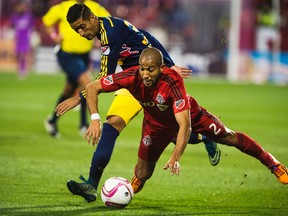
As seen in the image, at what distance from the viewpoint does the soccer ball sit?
7484 mm

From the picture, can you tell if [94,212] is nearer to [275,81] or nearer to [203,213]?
[203,213]

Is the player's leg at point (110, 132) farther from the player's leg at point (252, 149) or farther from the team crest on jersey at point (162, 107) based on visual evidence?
the player's leg at point (252, 149)

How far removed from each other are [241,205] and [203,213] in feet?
2.29

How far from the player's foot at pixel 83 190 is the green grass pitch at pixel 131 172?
0.28 feet

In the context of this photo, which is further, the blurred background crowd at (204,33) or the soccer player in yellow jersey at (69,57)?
the blurred background crowd at (204,33)

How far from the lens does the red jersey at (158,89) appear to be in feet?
24.2

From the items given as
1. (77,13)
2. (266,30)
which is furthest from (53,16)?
(266,30)

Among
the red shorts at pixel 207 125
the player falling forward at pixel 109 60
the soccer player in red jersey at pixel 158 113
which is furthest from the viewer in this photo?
the red shorts at pixel 207 125

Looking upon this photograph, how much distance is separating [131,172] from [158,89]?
118 inches

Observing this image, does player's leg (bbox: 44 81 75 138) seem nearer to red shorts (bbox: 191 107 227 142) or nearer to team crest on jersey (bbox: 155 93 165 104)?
red shorts (bbox: 191 107 227 142)

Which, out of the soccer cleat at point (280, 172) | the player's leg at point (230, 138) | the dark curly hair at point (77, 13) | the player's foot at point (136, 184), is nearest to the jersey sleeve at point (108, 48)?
the dark curly hair at point (77, 13)

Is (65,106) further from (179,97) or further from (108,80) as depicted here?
(179,97)

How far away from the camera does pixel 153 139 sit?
316 inches

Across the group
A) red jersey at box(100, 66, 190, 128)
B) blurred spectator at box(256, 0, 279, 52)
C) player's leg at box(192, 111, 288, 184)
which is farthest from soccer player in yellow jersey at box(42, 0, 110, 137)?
blurred spectator at box(256, 0, 279, 52)
